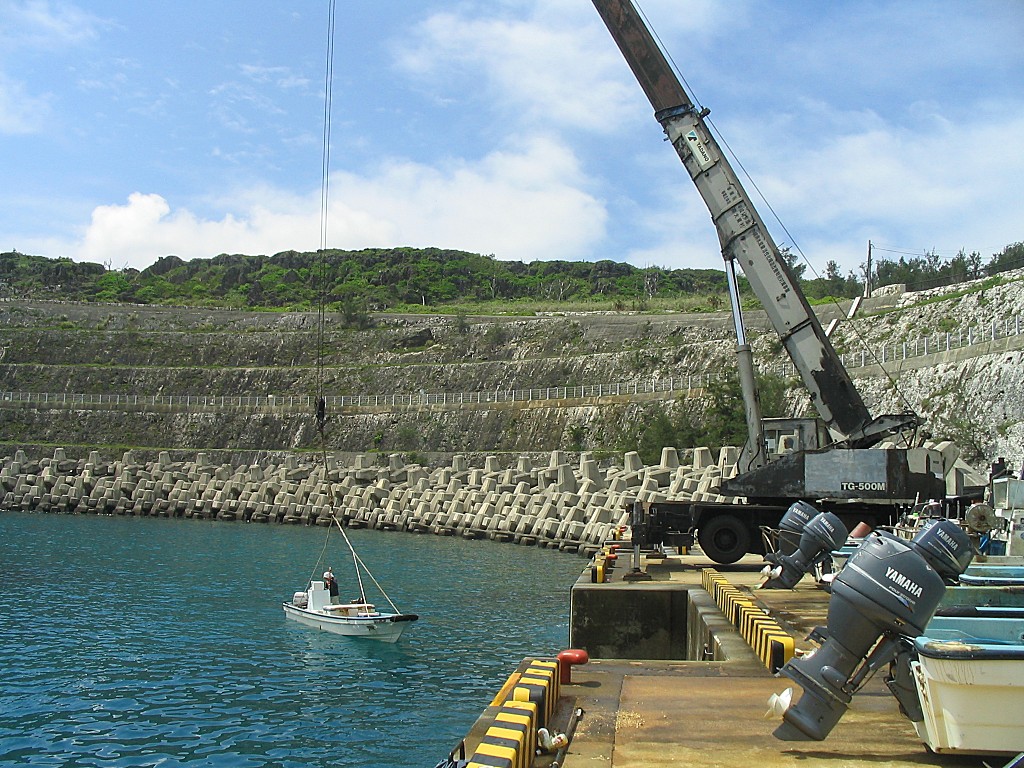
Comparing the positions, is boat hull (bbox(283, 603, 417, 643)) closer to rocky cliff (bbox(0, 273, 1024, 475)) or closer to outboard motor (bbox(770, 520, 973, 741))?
outboard motor (bbox(770, 520, 973, 741))

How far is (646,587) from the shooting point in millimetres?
16625

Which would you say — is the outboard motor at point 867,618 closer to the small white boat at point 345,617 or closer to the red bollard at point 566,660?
the red bollard at point 566,660

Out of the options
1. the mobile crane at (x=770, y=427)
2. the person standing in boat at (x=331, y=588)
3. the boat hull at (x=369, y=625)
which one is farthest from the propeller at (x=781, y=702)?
the person standing in boat at (x=331, y=588)

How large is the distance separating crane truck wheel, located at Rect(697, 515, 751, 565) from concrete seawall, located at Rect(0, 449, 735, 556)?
25.4 feet

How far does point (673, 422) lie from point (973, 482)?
31.2 m

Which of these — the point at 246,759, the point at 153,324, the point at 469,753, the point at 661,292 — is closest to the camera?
the point at 469,753

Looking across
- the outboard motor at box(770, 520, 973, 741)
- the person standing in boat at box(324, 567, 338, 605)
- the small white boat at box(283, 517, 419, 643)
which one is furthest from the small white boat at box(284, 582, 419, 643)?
the outboard motor at box(770, 520, 973, 741)

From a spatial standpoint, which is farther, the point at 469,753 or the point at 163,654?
the point at 163,654

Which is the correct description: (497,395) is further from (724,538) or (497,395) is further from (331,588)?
(724,538)

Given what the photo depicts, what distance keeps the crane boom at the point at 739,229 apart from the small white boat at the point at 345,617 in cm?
1061

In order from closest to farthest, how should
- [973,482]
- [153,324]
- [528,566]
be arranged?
Answer: [973,482] < [528,566] < [153,324]

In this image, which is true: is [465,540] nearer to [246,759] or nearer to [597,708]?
[246,759]

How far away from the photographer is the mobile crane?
2103 centimetres

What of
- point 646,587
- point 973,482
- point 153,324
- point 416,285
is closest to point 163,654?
point 646,587
